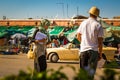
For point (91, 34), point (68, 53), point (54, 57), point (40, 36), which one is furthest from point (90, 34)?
point (54, 57)

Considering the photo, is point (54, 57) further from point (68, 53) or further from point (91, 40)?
point (91, 40)

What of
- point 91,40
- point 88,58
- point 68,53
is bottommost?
point 68,53

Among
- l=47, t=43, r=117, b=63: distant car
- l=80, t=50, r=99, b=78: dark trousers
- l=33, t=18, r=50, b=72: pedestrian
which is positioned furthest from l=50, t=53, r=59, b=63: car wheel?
l=80, t=50, r=99, b=78: dark trousers

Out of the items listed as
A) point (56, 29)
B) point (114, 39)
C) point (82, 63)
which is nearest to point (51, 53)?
point (114, 39)

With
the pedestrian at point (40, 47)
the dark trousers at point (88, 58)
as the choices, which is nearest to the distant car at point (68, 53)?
the pedestrian at point (40, 47)

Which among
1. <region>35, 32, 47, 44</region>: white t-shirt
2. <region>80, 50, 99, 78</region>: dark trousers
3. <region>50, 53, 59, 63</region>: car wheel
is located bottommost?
<region>50, 53, 59, 63</region>: car wheel

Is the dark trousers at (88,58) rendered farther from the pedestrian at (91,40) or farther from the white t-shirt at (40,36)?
the white t-shirt at (40,36)

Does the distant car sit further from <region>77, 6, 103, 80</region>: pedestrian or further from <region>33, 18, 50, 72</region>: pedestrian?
<region>77, 6, 103, 80</region>: pedestrian

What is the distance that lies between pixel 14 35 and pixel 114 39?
1264 centimetres

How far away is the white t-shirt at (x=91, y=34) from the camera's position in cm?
694

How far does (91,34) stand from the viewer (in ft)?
22.8

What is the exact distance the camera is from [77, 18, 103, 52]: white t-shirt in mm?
6941

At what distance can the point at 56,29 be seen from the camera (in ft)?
134

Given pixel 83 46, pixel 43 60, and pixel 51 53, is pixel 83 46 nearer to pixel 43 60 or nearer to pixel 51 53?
pixel 43 60
